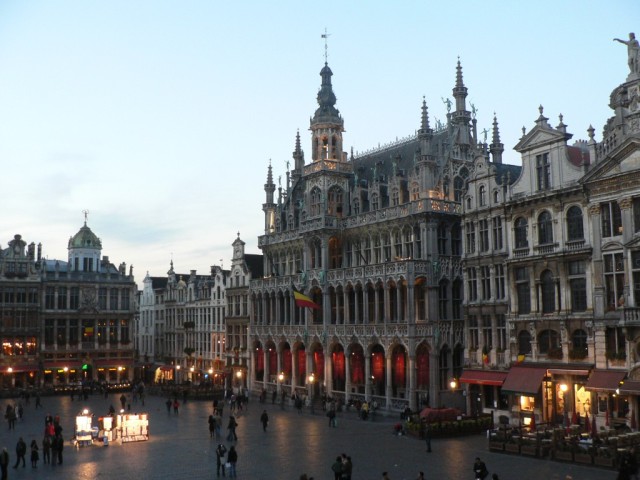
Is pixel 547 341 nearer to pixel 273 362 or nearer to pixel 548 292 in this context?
pixel 548 292

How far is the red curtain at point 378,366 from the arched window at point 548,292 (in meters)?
19.0

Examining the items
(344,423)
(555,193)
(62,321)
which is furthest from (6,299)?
(555,193)

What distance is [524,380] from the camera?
44031mm

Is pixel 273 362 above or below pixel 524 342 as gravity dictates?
below

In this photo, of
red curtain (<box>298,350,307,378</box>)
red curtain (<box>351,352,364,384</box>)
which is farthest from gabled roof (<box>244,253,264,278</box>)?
red curtain (<box>351,352,364,384</box>)

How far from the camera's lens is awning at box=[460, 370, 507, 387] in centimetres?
4684

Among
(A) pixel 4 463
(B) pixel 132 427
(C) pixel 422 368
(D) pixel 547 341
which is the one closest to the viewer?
(A) pixel 4 463

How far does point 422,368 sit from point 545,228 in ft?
55.2

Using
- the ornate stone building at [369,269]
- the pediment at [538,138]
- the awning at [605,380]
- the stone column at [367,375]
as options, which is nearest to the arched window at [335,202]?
the ornate stone building at [369,269]

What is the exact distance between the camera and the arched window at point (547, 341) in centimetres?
4368

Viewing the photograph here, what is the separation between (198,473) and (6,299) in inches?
2420

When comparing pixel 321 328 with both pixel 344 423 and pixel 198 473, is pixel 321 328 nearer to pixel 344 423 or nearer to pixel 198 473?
pixel 344 423

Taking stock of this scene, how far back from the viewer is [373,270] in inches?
2319

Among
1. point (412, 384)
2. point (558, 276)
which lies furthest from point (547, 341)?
point (412, 384)
